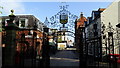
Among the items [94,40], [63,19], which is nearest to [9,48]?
[63,19]

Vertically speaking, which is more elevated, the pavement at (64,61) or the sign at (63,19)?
the sign at (63,19)

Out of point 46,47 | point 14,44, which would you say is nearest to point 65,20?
point 46,47

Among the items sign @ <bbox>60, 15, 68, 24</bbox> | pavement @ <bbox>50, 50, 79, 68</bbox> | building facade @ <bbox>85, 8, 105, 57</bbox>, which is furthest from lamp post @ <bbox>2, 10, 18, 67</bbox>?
pavement @ <bbox>50, 50, 79, 68</bbox>

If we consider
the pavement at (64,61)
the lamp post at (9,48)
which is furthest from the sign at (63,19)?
the pavement at (64,61)

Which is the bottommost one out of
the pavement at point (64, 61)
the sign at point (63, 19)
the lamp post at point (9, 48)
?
the pavement at point (64, 61)

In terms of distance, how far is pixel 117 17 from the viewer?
1013 inches

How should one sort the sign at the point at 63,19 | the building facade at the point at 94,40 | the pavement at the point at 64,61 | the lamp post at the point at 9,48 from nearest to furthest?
the lamp post at the point at 9,48 → the building facade at the point at 94,40 → the sign at the point at 63,19 → the pavement at the point at 64,61

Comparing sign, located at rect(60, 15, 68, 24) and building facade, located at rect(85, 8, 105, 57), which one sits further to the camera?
sign, located at rect(60, 15, 68, 24)

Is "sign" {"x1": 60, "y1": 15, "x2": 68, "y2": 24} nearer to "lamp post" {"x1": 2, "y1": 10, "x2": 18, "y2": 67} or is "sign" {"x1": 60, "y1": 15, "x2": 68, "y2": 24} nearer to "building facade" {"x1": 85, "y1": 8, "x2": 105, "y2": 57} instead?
"building facade" {"x1": 85, "y1": 8, "x2": 105, "y2": 57}

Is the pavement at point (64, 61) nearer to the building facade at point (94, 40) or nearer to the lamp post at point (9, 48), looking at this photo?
the building facade at point (94, 40)

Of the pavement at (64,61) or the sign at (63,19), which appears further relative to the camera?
the pavement at (64,61)

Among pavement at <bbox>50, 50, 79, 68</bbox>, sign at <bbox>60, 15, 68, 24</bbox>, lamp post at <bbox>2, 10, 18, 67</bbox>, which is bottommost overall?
pavement at <bbox>50, 50, 79, 68</bbox>

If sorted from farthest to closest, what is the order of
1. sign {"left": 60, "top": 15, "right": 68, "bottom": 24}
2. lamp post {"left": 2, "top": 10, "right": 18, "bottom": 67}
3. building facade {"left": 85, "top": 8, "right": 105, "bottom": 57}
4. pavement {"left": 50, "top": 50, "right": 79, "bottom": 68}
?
pavement {"left": 50, "top": 50, "right": 79, "bottom": 68}, sign {"left": 60, "top": 15, "right": 68, "bottom": 24}, building facade {"left": 85, "top": 8, "right": 105, "bottom": 57}, lamp post {"left": 2, "top": 10, "right": 18, "bottom": 67}

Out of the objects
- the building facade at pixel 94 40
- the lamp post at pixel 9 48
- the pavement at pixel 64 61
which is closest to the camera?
the lamp post at pixel 9 48
